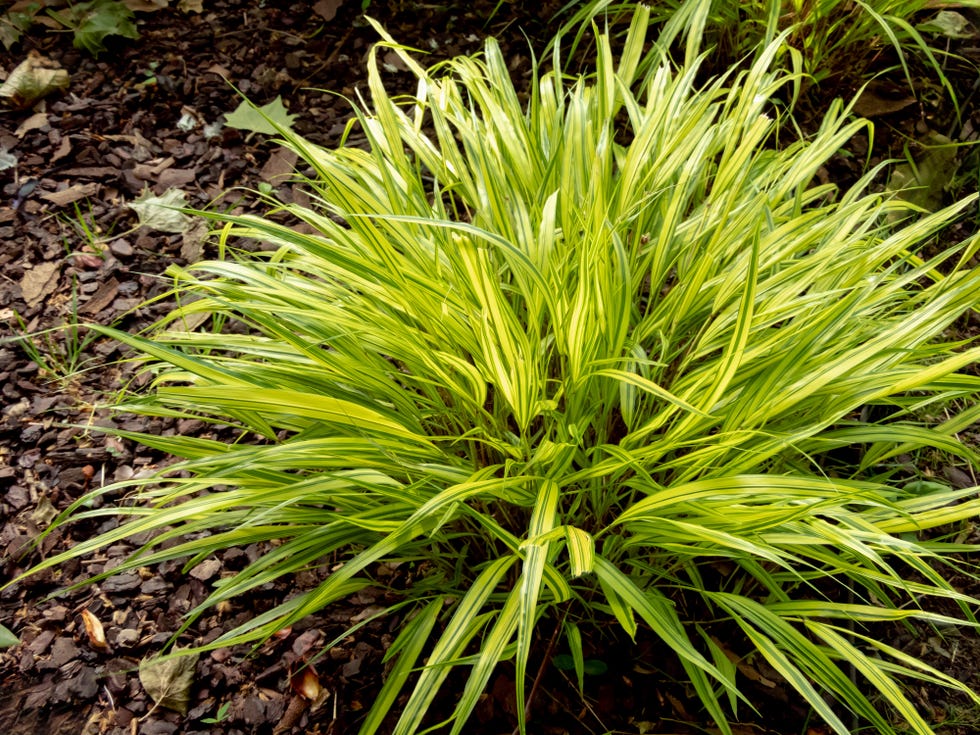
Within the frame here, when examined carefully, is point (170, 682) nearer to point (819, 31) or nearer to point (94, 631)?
point (94, 631)

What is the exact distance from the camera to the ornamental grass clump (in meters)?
1.19

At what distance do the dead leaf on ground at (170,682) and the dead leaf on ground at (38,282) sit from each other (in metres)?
1.09

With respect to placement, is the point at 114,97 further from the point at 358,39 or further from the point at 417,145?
the point at 417,145

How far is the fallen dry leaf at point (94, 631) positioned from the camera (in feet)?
5.12

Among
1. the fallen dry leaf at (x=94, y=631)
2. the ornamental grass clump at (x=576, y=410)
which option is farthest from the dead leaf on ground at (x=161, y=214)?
the fallen dry leaf at (x=94, y=631)

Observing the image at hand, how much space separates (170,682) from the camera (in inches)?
58.7

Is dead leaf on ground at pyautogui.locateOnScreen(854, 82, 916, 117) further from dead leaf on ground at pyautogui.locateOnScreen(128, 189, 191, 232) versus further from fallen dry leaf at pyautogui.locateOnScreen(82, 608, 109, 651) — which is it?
fallen dry leaf at pyautogui.locateOnScreen(82, 608, 109, 651)

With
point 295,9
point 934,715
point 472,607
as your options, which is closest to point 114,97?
point 295,9

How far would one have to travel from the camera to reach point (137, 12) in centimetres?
269

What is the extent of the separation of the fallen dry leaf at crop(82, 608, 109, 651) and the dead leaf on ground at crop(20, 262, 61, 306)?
36.0 inches

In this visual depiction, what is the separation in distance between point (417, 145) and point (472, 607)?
3.26ft

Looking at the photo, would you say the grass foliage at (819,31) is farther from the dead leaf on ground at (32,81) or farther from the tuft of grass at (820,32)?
the dead leaf on ground at (32,81)

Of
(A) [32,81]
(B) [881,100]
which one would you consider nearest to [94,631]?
(A) [32,81]

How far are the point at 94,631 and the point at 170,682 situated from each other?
8.4 inches
